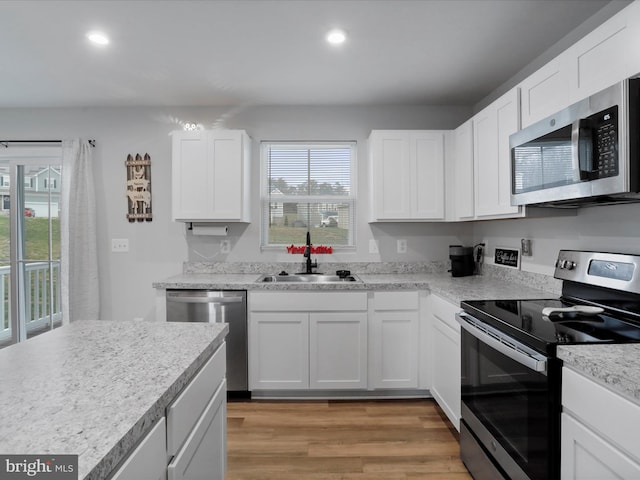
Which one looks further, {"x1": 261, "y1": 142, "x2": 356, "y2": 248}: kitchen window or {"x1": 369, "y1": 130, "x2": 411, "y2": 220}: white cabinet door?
{"x1": 261, "y1": 142, "x2": 356, "y2": 248}: kitchen window

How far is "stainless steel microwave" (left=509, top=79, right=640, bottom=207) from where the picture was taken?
1.25 meters

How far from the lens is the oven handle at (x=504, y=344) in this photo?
123cm

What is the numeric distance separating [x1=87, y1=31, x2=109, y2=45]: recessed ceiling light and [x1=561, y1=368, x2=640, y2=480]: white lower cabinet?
2.90 m

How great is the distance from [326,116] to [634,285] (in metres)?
2.60

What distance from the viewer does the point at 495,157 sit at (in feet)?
7.43

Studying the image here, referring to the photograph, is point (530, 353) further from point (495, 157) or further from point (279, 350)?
point (279, 350)

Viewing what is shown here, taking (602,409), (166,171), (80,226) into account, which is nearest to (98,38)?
(166,171)

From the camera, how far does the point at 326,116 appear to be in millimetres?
3283

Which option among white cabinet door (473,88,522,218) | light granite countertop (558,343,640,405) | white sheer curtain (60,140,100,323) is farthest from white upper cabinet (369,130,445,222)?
white sheer curtain (60,140,100,323)

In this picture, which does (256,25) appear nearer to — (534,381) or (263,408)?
(534,381)

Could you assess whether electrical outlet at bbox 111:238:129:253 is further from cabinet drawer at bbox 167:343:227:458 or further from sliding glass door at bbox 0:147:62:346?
cabinet drawer at bbox 167:343:227:458

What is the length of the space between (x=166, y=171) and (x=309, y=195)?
4.52 feet

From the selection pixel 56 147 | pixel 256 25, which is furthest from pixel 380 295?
pixel 56 147

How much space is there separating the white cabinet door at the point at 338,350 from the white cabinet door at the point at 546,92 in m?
1.68
